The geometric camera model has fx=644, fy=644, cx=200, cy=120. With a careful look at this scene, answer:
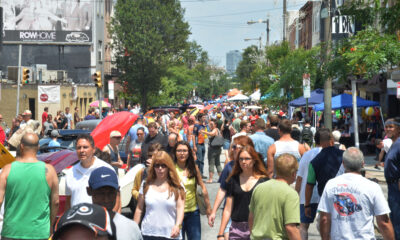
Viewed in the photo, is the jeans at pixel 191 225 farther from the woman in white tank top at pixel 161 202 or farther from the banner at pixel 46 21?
the banner at pixel 46 21

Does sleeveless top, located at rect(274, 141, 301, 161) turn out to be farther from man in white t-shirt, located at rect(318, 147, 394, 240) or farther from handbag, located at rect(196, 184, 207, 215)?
man in white t-shirt, located at rect(318, 147, 394, 240)

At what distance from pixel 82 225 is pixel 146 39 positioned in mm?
51793

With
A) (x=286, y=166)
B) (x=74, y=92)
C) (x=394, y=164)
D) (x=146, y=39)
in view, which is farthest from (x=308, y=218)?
(x=146, y=39)

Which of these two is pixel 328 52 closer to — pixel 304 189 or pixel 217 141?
pixel 217 141

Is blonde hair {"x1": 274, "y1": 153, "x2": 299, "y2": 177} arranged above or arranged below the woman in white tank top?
above

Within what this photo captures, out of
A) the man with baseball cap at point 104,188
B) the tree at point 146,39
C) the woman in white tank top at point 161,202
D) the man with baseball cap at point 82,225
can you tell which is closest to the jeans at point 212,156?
the woman in white tank top at point 161,202

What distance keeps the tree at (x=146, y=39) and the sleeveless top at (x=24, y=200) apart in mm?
48150

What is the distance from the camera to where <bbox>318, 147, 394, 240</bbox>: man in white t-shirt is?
5699 millimetres

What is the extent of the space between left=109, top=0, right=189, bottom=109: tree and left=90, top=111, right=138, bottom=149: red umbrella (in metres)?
42.3

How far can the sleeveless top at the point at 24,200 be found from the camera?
19.9ft

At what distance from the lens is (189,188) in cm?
710

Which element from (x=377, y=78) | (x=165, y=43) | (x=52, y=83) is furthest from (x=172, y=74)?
(x=377, y=78)

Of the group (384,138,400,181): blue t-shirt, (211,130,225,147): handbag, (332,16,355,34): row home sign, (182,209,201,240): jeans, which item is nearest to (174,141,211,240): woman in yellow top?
(182,209,201,240): jeans

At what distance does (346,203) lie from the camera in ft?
18.9
